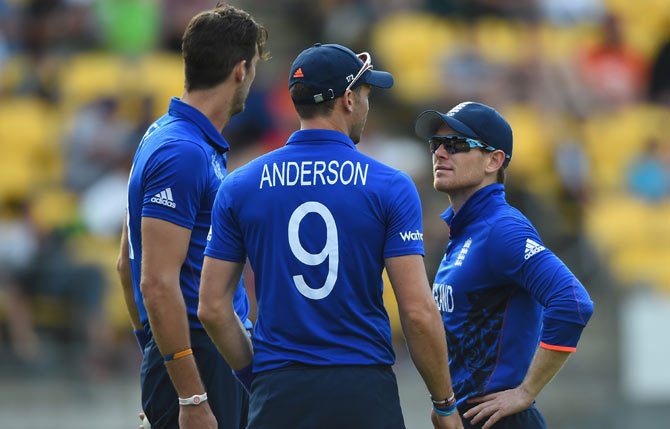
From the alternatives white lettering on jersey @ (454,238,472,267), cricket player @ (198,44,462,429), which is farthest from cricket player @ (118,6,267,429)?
white lettering on jersey @ (454,238,472,267)

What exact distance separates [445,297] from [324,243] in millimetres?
762

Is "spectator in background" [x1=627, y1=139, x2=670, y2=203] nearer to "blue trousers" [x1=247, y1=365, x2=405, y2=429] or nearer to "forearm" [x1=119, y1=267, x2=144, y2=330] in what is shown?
"forearm" [x1=119, y1=267, x2=144, y2=330]

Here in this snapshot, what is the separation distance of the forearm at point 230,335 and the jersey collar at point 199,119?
810mm

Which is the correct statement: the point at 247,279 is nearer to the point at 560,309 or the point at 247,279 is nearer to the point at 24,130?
the point at 24,130

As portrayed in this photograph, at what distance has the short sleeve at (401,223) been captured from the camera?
3729 mm

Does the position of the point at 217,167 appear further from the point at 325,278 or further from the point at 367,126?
the point at 367,126

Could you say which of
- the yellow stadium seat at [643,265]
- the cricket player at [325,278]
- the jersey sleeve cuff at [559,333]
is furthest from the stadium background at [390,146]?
the jersey sleeve cuff at [559,333]

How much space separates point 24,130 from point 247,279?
3.29 m

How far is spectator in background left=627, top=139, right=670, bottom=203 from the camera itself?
37.2ft

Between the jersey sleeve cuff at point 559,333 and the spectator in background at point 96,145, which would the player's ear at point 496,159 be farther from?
the spectator in background at point 96,145

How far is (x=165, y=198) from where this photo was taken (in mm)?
4055

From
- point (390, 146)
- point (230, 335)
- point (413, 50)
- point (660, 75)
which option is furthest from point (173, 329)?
point (660, 75)

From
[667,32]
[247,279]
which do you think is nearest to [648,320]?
[247,279]

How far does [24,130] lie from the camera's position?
10742 mm
